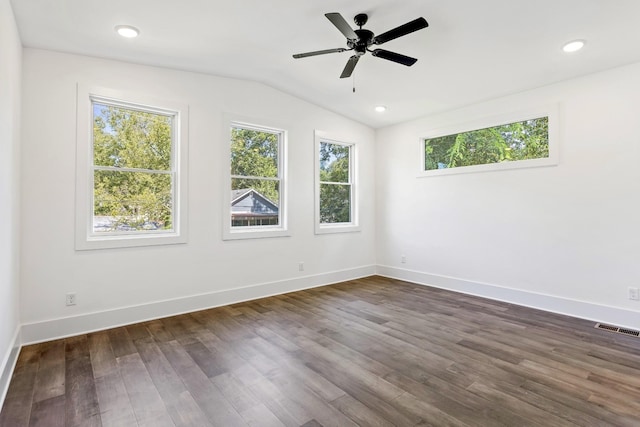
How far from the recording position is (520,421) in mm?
1918

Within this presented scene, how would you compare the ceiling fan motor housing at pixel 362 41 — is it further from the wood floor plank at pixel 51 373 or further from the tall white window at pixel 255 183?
the wood floor plank at pixel 51 373

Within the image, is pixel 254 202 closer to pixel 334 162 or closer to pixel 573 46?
pixel 334 162

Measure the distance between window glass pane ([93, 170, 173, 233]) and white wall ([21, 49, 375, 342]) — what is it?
261 mm

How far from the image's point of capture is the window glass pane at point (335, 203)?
18.2ft

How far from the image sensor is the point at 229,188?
4.30 m

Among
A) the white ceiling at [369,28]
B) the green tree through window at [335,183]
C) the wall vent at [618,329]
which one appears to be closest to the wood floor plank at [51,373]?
the white ceiling at [369,28]

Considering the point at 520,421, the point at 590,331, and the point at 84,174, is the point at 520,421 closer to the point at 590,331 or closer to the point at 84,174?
the point at 590,331

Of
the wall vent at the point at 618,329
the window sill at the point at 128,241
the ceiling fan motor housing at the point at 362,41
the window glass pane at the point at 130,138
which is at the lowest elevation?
the wall vent at the point at 618,329

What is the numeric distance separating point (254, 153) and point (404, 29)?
8.93 feet

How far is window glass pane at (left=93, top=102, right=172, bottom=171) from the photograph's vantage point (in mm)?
3506

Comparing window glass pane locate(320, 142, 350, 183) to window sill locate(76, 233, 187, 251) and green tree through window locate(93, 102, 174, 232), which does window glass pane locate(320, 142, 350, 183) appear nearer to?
green tree through window locate(93, 102, 174, 232)

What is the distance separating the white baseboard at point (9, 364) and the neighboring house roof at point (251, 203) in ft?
8.07

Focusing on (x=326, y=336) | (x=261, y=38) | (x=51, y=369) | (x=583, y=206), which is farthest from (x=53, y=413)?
(x=583, y=206)

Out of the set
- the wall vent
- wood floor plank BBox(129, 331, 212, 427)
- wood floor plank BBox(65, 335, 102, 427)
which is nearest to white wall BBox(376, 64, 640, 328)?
the wall vent
